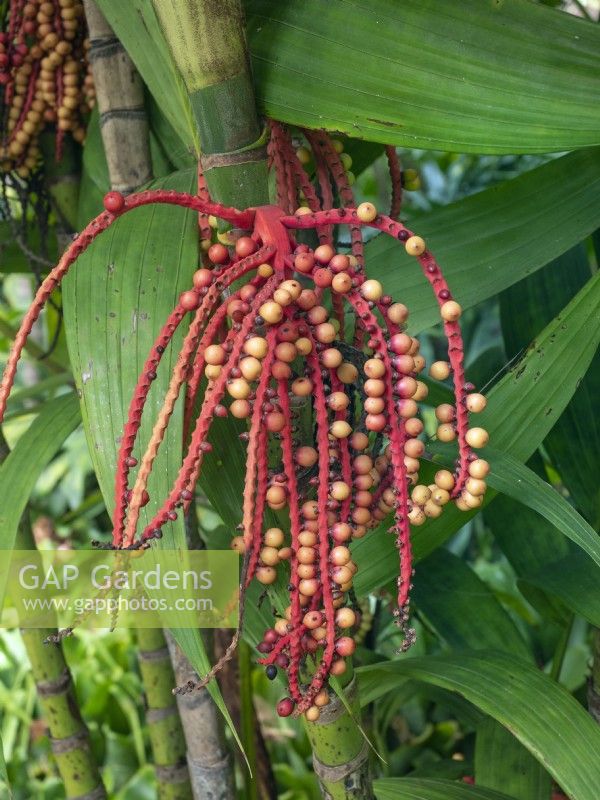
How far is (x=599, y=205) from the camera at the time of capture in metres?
0.53

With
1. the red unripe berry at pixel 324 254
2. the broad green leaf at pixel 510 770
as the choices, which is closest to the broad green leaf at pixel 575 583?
the broad green leaf at pixel 510 770

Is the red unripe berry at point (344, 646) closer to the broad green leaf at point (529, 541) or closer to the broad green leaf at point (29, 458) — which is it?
the broad green leaf at point (29, 458)

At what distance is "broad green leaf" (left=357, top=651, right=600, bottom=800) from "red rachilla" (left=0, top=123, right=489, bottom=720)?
0.15 metres

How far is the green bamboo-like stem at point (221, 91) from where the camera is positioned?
360mm

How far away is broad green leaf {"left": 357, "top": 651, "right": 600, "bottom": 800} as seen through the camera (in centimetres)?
47

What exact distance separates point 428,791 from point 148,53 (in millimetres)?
501

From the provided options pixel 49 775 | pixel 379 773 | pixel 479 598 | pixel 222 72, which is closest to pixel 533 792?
pixel 479 598

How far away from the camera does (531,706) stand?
505 millimetres

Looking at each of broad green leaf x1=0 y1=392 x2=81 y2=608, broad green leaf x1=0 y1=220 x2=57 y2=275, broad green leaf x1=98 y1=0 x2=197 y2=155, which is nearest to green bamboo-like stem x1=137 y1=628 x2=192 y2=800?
broad green leaf x1=0 y1=392 x2=81 y2=608

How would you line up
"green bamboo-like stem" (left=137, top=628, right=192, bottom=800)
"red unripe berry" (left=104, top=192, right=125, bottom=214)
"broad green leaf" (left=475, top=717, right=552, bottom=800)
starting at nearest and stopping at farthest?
"red unripe berry" (left=104, top=192, right=125, bottom=214) < "broad green leaf" (left=475, top=717, right=552, bottom=800) < "green bamboo-like stem" (left=137, top=628, right=192, bottom=800)

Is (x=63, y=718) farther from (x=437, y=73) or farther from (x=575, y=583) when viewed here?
(x=437, y=73)

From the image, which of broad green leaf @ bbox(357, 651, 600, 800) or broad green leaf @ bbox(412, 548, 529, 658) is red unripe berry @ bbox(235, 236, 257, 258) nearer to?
broad green leaf @ bbox(357, 651, 600, 800)

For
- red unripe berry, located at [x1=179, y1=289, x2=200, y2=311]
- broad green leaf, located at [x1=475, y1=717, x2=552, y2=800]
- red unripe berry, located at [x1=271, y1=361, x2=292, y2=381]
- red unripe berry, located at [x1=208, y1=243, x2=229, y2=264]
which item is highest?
red unripe berry, located at [x1=208, y1=243, x2=229, y2=264]

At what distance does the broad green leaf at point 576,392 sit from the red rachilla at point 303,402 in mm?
322
